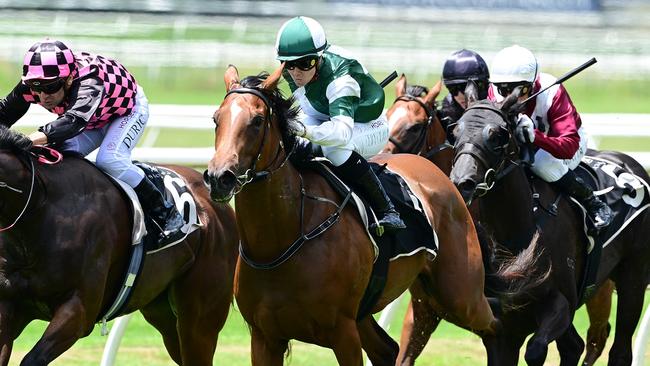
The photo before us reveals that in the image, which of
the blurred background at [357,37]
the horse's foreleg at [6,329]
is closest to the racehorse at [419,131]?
the horse's foreleg at [6,329]

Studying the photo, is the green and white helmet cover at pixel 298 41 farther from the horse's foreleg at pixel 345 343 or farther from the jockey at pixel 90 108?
the horse's foreleg at pixel 345 343

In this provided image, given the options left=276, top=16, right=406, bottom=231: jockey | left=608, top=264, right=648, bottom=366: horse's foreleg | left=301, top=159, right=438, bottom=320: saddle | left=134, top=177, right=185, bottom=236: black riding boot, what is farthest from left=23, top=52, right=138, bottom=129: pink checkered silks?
left=608, top=264, right=648, bottom=366: horse's foreleg

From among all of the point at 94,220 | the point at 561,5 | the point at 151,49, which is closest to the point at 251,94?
the point at 94,220

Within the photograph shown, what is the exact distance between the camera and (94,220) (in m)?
6.03

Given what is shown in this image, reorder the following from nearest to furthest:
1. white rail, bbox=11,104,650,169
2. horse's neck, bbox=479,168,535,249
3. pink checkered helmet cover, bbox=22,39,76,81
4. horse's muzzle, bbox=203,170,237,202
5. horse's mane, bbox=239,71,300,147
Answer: horse's muzzle, bbox=203,170,237,202 < horse's mane, bbox=239,71,300,147 < pink checkered helmet cover, bbox=22,39,76,81 < horse's neck, bbox=479,168,535,249 < white rail, bbox=11,104,650,169

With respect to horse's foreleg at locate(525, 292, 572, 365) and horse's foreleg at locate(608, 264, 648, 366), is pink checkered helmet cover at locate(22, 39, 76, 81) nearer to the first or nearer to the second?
horse's foreleg at locate(525, 292, 572, 365)

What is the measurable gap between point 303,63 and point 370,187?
0.66 m

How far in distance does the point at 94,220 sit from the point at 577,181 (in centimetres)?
262

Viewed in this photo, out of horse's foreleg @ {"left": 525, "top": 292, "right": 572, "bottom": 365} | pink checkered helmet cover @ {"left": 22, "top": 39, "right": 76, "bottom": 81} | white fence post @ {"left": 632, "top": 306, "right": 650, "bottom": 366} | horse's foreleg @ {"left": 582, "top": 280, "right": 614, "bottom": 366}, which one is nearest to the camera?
pink checkered helmet cover @ {"left": 22, "top": 39, "right": 76, "bottom": 81}

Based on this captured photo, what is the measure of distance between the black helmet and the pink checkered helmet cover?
2.75m

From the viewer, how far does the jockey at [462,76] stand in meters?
7.89

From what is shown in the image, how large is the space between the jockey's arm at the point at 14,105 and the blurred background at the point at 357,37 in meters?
13.2

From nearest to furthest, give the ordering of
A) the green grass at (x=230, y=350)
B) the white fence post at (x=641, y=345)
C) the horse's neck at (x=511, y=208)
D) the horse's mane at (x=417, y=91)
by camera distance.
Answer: the horse's neck at (x=511, y=208)
the white fence post at (x=641, y=345)
the green grass at (x=230, y=350)
the horse's mane at (x=417, y=91)

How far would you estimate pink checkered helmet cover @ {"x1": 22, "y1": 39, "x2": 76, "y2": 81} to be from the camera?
5.91 m
